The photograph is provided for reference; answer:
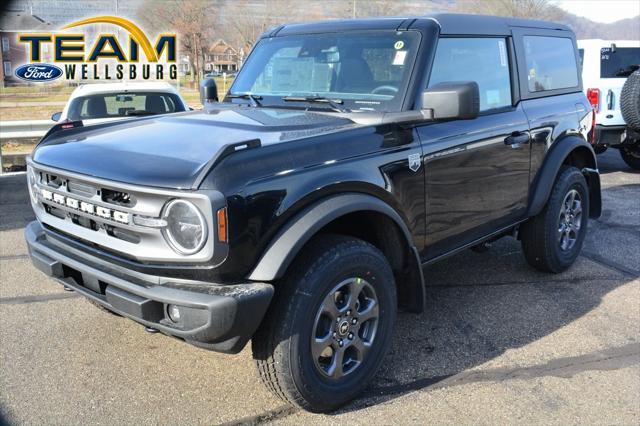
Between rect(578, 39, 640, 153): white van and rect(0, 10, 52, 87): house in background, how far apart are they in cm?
1237

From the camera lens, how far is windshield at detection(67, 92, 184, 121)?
7.59 meters

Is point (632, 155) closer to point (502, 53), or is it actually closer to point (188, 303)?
point (502, 53)

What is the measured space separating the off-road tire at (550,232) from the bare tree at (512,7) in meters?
37.0

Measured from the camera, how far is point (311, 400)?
2990 millimetres

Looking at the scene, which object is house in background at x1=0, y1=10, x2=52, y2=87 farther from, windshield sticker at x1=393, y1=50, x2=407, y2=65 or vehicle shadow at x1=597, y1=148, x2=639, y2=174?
vehicle shadow at x1=597, y1=148, x2=639, y2=174

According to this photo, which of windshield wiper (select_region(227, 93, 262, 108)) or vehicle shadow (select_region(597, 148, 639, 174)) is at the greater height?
windshield wiper (select_region(227, 93, 262, 108))

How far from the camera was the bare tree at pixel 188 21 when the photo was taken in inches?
803

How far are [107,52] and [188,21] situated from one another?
770 centimetres

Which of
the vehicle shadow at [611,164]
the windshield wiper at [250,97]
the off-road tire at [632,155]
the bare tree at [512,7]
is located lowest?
the vehicle shadow at [611,164]

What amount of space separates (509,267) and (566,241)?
0.53m

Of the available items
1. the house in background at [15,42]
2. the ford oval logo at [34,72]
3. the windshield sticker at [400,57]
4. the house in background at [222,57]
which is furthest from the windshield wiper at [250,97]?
the house in background at [222,57]

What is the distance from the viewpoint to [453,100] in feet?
10.9

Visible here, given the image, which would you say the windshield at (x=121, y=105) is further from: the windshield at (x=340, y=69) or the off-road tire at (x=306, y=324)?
the off-road tire at (x=306, y=324)

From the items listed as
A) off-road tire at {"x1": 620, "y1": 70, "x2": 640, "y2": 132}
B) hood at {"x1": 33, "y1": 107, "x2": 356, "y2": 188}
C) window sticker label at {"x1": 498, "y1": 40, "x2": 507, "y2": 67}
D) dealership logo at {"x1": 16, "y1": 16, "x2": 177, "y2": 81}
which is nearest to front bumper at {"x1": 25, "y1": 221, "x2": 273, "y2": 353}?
hood at {"x1": 33, "y1": 107, "x2": 356, "y2": 188}
